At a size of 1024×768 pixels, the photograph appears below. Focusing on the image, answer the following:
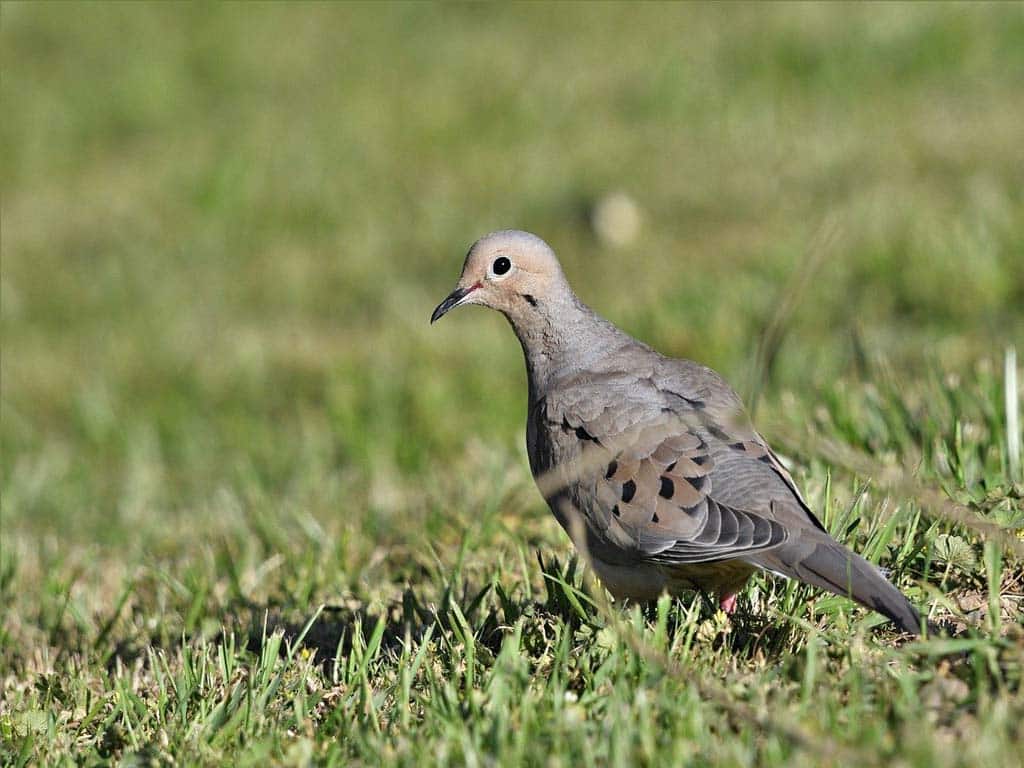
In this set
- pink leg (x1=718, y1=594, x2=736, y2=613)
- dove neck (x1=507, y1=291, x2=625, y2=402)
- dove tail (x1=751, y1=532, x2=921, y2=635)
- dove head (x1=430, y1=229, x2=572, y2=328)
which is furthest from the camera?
dove head (x1=430, y1=229, x2=572, y2=328)

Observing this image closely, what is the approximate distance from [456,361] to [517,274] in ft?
12.2

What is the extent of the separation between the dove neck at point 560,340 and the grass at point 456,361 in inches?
23.6

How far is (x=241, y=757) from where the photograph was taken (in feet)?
9.89

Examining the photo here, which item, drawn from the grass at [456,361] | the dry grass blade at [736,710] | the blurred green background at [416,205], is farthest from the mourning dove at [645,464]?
the blurred green background at [416,205]

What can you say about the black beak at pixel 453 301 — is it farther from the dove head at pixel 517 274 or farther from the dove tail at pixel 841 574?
the dove tail at pixel 841 574

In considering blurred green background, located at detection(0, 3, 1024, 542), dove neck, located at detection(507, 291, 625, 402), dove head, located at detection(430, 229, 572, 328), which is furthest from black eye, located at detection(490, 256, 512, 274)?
blurred green background, located at detection(0, 3, 1024, 542)

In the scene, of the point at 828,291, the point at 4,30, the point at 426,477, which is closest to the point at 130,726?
the point at 426,477

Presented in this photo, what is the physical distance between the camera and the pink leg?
3412 millimetres

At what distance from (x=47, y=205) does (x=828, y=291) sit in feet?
24.8

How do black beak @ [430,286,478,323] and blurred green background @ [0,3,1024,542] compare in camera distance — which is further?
blurred green background @ [0,3,1024,542]

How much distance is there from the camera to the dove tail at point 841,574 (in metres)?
2.90

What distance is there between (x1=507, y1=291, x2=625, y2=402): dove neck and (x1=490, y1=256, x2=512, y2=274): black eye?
0.50ft

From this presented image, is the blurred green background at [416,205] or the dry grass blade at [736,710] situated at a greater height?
the blurred green background at [416,205]

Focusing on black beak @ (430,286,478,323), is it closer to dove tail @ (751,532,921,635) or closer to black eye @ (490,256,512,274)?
black eye @ (490,256,512,274)
